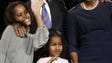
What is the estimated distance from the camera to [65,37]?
2568 millimetres

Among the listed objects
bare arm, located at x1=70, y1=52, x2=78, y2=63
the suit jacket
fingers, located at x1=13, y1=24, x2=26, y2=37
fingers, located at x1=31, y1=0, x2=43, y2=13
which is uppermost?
fingers, located at x1=31, y1=0, x2=43, y2=13

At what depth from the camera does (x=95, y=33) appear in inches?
→ 92.7

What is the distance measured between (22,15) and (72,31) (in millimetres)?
377

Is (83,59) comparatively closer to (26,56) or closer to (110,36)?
(110,36)

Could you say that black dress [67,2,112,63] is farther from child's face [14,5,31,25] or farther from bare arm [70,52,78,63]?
child's face [14,5,31,25]

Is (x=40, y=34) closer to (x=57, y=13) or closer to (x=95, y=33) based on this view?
(x=57, y=13)

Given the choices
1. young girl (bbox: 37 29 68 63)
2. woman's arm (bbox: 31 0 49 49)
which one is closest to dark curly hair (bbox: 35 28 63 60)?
young girl (bbox: 37 29 68 63)

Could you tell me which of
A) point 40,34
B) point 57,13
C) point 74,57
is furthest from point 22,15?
point 74,57

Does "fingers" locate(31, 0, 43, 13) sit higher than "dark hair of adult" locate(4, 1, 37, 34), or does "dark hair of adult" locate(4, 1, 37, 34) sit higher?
"fingers" locate(31, 0, 43, 13)

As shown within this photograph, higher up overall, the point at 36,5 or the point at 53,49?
the point at 36,5

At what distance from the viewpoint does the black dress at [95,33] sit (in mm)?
2336

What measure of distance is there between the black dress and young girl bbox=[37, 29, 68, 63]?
5.8 inches

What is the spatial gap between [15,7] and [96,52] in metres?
0.64

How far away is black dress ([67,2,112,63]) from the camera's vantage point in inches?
92.0
